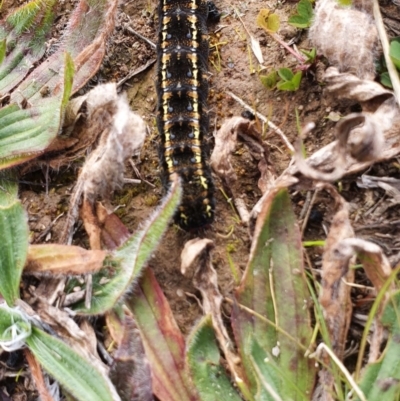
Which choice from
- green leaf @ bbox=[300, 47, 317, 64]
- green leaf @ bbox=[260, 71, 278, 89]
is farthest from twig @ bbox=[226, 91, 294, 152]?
green leaf @ bbox=[300, 47, 317, 64]

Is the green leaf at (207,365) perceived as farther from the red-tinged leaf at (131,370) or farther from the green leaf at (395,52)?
the green leaf at (395,52)

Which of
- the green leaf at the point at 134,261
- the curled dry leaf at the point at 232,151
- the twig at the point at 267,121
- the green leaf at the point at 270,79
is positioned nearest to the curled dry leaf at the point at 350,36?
the green leaf at the point at 270,79

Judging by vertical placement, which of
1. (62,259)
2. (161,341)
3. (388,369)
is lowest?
(388,369)

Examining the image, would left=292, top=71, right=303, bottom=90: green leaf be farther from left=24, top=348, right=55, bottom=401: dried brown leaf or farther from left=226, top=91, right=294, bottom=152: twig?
left=24, top=348, right=55, bottom=401: dried brown leaf

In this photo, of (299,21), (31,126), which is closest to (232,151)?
(299,21)

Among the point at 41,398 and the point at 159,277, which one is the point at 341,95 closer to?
the point at 159,277

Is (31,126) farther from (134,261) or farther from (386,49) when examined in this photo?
(386,49)
